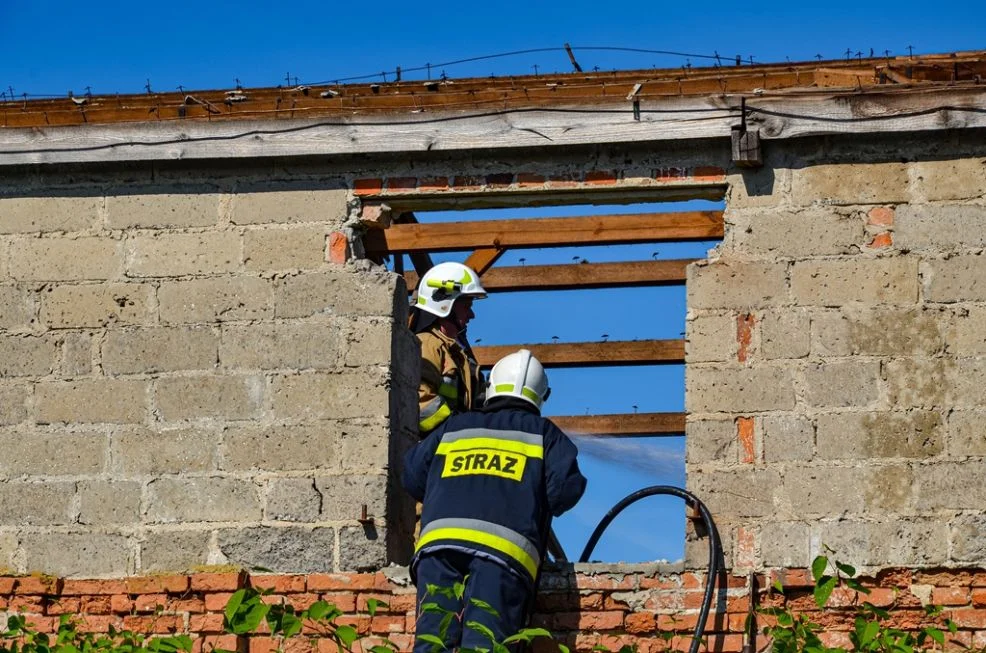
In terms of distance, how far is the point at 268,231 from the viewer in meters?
8.12

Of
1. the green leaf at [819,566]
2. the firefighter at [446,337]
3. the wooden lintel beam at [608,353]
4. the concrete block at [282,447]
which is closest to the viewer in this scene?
the green leaf at [819,566]

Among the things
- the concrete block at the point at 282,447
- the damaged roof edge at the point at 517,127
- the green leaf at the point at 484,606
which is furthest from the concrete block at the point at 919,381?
the concrete block at the point at 282,447

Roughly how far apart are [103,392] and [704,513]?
118 inches

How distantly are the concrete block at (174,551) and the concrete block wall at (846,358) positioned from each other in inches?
92.5

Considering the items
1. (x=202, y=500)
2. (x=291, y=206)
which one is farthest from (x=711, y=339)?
(x=202, y=500)

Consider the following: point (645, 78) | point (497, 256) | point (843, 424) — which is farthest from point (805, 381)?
point (497, 256)

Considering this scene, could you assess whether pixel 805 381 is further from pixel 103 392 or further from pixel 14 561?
pixel 14 561

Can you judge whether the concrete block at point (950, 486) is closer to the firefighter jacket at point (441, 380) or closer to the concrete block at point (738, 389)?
the concrete block at point (738, 389)

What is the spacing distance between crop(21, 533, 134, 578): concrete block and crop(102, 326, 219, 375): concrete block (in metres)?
0.82

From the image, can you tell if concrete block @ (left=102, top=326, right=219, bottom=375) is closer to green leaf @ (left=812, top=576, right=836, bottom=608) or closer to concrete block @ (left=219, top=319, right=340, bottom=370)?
concrete block @ (left=219, top=319, right=340, bottom=370)

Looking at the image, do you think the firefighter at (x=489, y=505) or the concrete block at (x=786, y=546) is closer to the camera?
the firefighter at (x=489, y=505)

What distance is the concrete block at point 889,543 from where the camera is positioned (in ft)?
24.4

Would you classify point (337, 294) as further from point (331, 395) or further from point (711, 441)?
point (711, 441)

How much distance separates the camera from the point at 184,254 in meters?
8.16
